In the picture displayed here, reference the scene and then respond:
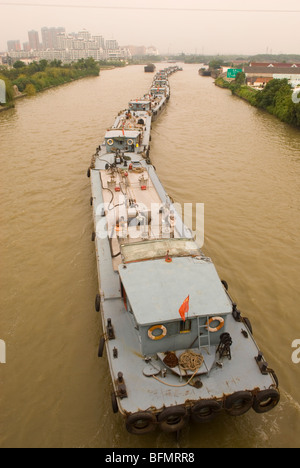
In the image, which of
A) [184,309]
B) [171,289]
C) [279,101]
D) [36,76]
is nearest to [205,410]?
[184,309]

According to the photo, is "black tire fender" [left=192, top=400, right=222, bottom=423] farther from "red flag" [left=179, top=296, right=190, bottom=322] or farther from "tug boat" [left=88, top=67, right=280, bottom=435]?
"red flag" [left=179, top=296, right=190, bottom=322]

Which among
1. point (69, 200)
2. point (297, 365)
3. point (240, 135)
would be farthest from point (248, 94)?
point (297, 365)

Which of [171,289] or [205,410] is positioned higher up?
[171,289]

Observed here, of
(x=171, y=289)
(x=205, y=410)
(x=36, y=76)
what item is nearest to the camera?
(x=205, y=410)

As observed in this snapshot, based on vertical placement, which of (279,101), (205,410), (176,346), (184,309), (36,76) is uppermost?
(36,76)

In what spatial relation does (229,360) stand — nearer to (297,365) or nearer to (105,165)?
(297,365)

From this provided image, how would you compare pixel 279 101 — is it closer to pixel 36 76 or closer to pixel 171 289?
pixel 171 289
